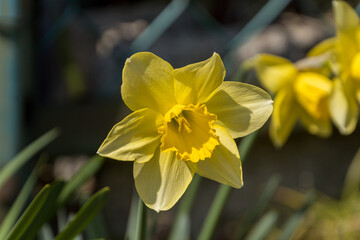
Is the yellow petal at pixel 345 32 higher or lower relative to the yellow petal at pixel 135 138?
lower

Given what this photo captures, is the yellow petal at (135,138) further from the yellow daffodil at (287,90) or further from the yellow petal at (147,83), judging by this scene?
the yellow daffodil at (287,90)

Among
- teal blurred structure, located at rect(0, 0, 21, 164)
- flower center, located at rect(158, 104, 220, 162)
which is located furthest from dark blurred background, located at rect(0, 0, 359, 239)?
flower center, located at rect(158, 104, 220, 162)

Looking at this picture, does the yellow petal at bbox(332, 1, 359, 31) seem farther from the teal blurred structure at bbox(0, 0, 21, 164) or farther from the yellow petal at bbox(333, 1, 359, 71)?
the teal blurred structure at bbox(0, 0, 21, 164)

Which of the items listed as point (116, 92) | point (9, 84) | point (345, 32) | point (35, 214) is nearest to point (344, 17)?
point (345, 32)

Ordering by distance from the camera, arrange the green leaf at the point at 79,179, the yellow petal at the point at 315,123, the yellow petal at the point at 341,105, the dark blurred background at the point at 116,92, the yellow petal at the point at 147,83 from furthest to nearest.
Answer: the dark blurred background at the point at 116,92 → the yellow petal at the point at 315,123 → the yellow petal at the point at 341,105 → the green leaf at the point at 79,179 → the yellow petal at the point at 147,83

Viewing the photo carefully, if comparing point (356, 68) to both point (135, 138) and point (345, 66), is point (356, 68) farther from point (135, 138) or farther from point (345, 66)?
point (135, 138)

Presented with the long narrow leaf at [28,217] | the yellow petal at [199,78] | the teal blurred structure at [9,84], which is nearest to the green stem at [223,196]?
the yellow petal at [199,78]

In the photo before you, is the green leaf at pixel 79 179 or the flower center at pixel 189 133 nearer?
the flower center at pixel 189 133
